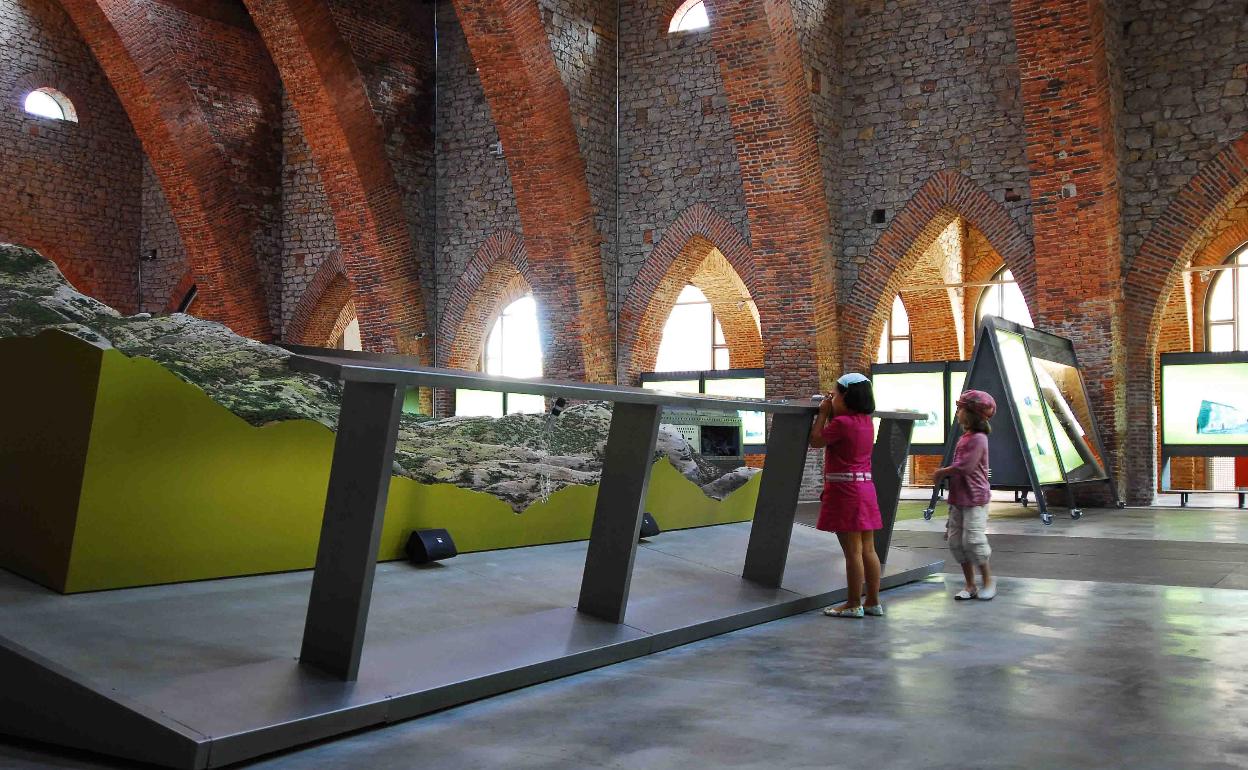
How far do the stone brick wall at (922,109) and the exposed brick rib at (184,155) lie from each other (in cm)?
1086

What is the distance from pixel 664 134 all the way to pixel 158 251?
11485 mm

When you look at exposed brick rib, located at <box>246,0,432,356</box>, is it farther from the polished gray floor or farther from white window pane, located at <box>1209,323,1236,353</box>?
the polished gray floor

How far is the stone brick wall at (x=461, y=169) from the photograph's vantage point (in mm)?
19312

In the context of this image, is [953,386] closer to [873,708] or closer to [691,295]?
[691,295]

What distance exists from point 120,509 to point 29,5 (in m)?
20.7

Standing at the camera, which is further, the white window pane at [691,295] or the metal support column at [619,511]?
the white window pane at [691,295]

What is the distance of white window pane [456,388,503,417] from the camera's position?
18.6 meters

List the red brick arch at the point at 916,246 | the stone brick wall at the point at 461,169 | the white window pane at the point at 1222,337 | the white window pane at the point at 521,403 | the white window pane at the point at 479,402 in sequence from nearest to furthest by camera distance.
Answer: the red brick arch at the point at 916,246
the white window pane at the point at 479,402
the white window pane at the point at 521,403
the stone brick wall at the point at 461,169
the white window pane at the point at 1222,337

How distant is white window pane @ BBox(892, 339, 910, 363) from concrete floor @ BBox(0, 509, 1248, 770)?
59.0 ft

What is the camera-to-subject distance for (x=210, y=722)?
2.91 meters

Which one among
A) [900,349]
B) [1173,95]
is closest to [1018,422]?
[1173,95]

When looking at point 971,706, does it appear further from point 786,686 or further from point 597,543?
point 597,543

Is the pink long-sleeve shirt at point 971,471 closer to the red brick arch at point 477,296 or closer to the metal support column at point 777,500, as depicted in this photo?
the metal support column at point 777,500

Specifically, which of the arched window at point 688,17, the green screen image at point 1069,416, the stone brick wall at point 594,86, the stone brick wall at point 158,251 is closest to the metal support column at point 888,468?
the green screen image at point 1069,416
